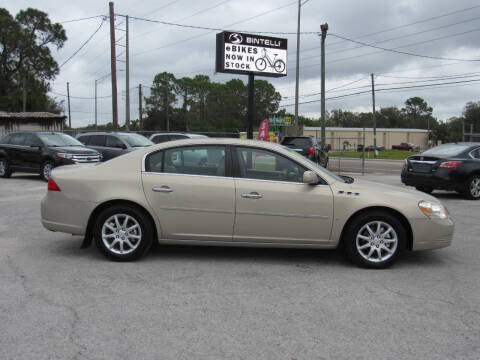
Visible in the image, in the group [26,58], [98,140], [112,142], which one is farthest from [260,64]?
[26,58]

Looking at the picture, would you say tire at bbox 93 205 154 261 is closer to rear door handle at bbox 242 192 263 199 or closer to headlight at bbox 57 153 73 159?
rear door handle at bbox 242 192 263 199

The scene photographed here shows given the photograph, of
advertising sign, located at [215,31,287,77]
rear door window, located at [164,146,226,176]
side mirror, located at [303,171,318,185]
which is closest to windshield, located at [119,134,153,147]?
advertising sign, located at [215,31,287,77]

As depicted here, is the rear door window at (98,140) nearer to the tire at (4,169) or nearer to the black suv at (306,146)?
the tire at (4,169)

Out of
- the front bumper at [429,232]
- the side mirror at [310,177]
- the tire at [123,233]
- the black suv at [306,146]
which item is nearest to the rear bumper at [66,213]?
the tire at [123,233]

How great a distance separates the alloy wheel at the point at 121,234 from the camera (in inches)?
212

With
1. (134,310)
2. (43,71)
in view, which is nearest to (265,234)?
(134,310)

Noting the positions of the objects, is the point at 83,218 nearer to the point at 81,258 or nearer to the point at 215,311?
the point at 81,258

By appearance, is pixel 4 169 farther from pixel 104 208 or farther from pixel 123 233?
pixel 123 233

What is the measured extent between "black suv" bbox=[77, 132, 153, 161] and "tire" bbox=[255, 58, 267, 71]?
585cm

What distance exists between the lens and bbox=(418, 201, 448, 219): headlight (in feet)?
17.5

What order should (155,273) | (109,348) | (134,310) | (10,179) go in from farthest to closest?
(10,179) → (155,273) → (134,310) → (109,348)

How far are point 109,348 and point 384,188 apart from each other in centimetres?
371

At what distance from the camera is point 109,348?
10.6 feet

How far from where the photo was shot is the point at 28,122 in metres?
29.1
